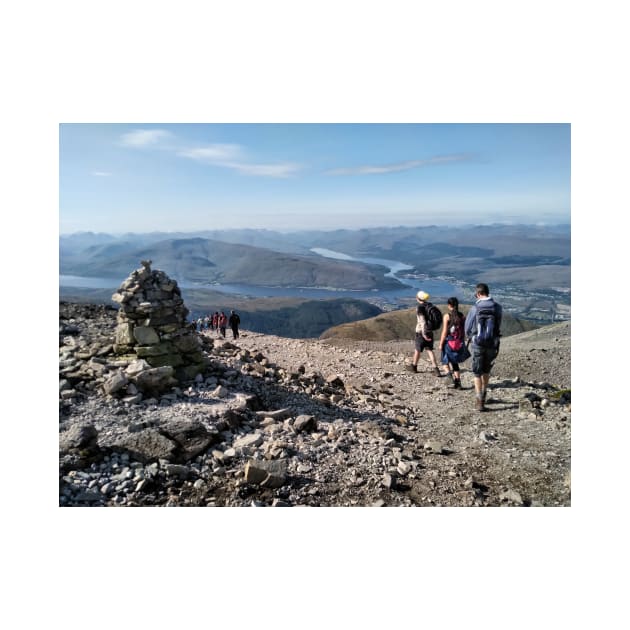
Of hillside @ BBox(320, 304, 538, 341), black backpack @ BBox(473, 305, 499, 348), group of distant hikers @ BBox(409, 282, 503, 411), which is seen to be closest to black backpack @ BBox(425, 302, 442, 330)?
group of distant hikers @ BBox(409, 282, 503, 411)

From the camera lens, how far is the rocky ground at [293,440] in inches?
195

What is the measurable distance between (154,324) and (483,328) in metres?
5.81

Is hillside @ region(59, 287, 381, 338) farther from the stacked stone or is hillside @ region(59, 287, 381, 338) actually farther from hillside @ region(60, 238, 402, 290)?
the stacked stone

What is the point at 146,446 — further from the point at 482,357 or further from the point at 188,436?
the point at 482,357

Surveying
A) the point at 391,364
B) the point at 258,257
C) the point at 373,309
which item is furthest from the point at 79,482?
the point at 258,257

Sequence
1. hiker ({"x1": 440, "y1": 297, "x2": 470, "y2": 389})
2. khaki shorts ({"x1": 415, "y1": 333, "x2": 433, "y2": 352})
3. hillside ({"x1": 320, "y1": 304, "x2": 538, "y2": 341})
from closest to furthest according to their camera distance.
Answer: hiker ({"x1": 440, "y1": 297, "x2": 470, "y2": 389})
khaki shorts ({"x1": 415, "y1": 333, "x2": 433, "y2": 352})
hillside ({"x1": 320, "y1": 304, "x2": 538, "y2": 341})

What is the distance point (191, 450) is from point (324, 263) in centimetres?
13655

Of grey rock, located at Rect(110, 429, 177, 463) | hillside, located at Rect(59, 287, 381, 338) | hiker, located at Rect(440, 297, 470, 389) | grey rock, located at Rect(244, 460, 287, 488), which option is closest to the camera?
grey rock, located at Rect(244, 460, 287, 488)

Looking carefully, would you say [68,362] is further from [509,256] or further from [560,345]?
[509,256]

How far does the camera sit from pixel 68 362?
713cm

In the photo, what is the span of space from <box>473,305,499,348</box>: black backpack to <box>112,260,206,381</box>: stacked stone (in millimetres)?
5085

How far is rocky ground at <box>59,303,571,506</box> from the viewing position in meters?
4.96

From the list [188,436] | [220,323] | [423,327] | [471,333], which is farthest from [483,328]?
[220,323]

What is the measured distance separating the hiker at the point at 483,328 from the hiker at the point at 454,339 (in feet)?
4.80
